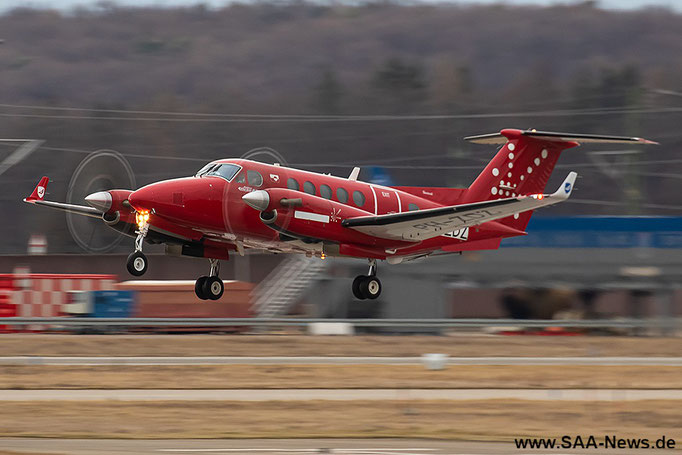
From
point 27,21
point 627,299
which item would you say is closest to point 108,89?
point 27,21

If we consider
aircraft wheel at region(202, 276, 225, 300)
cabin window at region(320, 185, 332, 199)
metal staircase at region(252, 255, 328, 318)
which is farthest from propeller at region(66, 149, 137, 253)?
metal staircase at region(252, 255, 328, 318)

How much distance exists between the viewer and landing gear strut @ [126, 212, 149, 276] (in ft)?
70.4

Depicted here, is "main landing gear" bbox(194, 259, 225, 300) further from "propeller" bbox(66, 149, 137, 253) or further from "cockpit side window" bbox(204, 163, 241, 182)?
"cockpit side window" bbox(204, 163, 241, 182)

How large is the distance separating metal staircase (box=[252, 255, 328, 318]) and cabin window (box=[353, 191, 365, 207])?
14.1 meters

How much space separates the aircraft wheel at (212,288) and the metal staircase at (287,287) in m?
15.0

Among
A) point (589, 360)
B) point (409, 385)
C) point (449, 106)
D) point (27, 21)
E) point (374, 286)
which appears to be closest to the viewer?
A: point (374, 286)

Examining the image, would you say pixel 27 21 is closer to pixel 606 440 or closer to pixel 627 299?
pixel 627 299

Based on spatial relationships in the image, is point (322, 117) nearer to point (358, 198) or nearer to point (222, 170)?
point (358, 198)

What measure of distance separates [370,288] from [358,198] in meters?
2.47

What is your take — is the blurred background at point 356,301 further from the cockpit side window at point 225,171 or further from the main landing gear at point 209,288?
the main landing gear at point 209,288

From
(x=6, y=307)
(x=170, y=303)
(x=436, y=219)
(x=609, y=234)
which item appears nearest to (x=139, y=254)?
(x=436, y=219)

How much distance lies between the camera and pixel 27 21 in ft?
464

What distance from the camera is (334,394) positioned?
25641mm

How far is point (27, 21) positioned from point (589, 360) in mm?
129735
